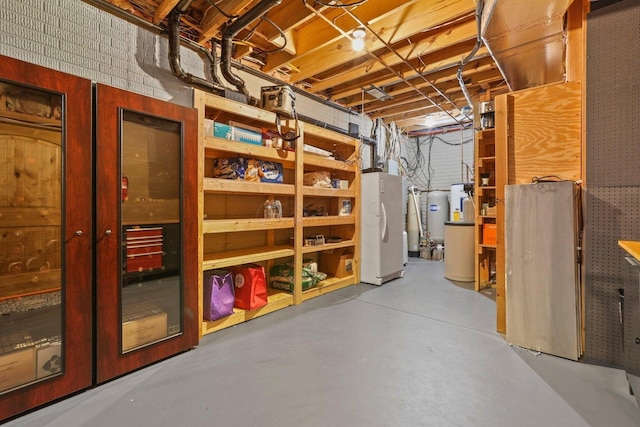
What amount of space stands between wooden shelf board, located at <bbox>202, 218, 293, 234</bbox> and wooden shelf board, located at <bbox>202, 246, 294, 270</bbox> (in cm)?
25

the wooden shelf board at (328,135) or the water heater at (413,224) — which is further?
the water heater at (413,224)

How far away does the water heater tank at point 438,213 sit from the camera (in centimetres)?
633

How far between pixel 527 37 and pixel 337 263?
309cm

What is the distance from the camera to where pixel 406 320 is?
288cm

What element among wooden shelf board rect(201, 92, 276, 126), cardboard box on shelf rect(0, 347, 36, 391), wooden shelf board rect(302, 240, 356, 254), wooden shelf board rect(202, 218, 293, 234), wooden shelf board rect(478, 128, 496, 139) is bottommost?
cardboard box on shelf rect(0, 347, 36, 391)

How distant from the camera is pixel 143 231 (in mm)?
2113

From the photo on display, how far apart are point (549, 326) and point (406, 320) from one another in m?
1.11

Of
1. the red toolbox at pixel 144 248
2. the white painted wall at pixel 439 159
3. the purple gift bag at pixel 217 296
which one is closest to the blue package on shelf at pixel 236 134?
the red toolbox at pixel 144 248

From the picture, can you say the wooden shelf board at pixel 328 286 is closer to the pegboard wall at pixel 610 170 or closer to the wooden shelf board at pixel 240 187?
the wooden shelf board at pixel 240 187

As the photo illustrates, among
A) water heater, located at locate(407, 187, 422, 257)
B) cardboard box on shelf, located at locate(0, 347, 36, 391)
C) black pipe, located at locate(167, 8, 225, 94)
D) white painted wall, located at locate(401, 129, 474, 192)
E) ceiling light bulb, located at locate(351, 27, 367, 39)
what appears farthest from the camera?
white painted wall, located at locate(401, 129, 474, 192)

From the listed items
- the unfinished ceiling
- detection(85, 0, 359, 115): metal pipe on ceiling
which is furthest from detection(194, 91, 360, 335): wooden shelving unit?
the unfinished ceiling

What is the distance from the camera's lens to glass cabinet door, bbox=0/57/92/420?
5.33 feet

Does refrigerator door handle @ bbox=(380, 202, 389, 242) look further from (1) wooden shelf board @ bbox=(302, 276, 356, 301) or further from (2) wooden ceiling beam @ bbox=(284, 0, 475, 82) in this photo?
(2) wooden ceiling beam @ bbox=(284, 0, 475, 82)

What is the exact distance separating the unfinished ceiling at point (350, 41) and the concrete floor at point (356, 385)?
2507 mm
